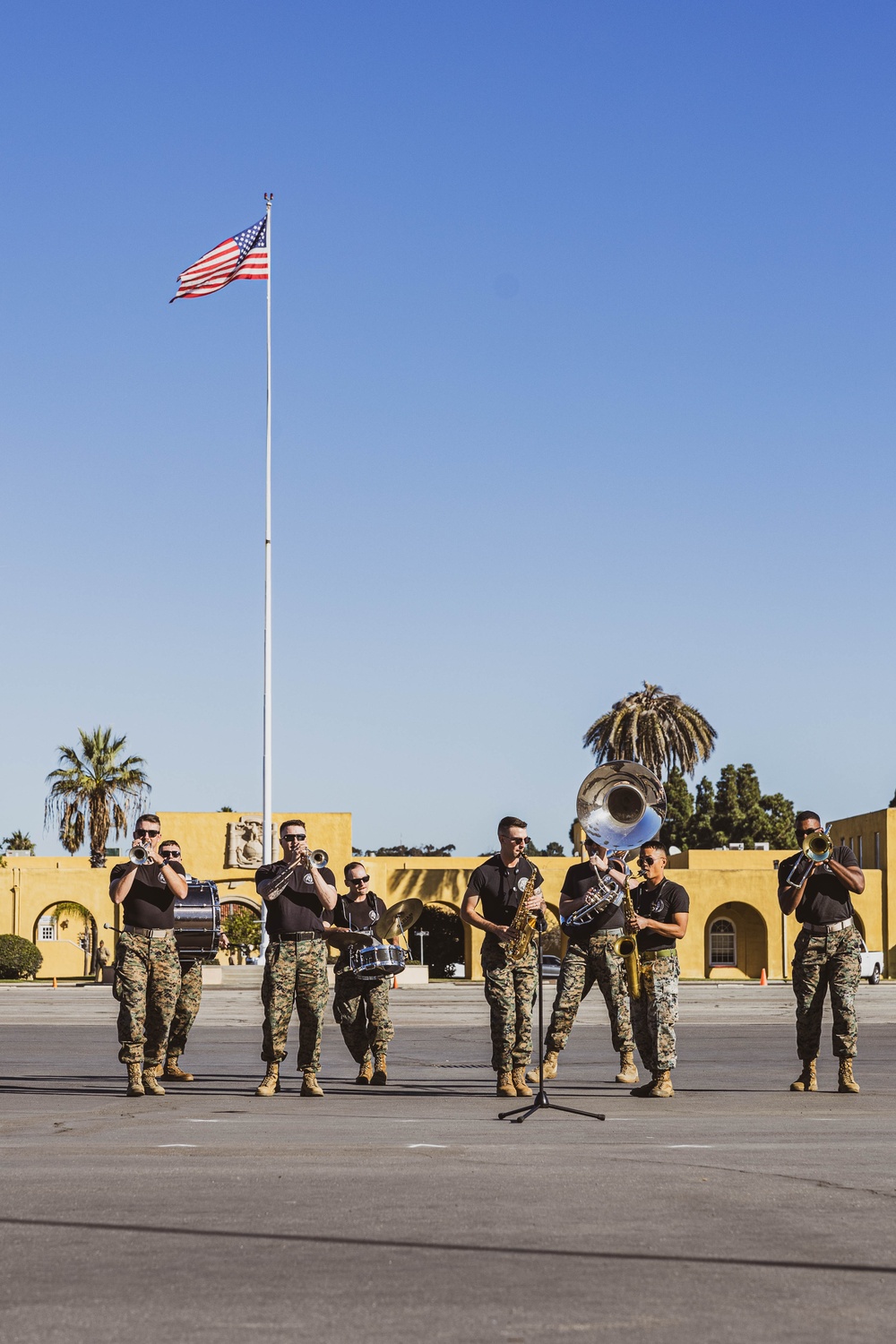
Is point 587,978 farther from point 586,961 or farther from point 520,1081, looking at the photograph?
point 520,1081

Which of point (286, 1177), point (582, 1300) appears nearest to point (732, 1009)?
point (286, 1177)

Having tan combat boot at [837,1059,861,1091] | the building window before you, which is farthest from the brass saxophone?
the building window

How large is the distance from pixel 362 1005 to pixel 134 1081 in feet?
6.87

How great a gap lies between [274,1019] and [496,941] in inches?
74.2

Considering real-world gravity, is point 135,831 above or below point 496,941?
above

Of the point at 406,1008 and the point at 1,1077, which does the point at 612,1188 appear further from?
the point at 406,1008

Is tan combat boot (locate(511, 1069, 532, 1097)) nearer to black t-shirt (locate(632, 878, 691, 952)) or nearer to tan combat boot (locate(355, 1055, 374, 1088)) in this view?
black t-shirt (locate(632, 878, 691, 952))

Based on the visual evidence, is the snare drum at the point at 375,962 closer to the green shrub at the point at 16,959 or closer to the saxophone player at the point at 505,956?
the saxophone player at the point at 505,956

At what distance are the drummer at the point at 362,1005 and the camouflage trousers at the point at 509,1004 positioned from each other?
57.1 inches

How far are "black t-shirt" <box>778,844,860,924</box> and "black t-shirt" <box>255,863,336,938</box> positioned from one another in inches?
145

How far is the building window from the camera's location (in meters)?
59.2

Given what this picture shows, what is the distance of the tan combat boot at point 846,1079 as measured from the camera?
12664 mm

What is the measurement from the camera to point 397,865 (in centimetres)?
5788

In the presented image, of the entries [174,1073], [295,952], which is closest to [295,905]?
[295,952]
